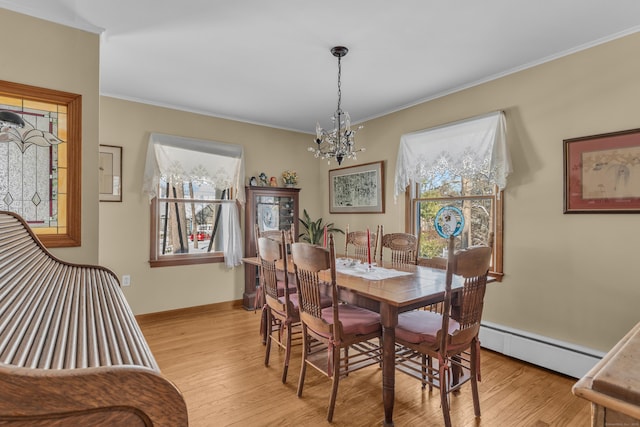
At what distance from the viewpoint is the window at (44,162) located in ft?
6.75

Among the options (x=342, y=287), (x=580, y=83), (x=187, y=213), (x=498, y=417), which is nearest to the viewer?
(x=498, y=417)

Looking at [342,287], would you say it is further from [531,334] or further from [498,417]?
[531,334]

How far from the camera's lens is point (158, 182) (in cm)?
376

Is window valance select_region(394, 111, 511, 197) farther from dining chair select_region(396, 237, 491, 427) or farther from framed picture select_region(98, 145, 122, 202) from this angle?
framed picture select_region(98, 145, 122, 202)

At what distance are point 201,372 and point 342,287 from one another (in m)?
1.40

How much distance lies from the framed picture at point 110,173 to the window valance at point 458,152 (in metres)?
3.12

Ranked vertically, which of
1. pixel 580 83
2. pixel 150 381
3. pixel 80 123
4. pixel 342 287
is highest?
pixel 580 83

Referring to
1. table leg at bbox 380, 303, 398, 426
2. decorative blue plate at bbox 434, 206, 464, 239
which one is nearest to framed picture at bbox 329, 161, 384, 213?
decorative blue plate at bbox 434, 206, 464, 239

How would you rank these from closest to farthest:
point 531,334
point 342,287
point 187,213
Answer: point 342,287
point 531,334
point 187,213

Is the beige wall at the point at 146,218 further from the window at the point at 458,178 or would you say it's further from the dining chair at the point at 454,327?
the dining chair at the point at 454,327

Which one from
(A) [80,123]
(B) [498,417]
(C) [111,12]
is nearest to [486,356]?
(B) [498,417]

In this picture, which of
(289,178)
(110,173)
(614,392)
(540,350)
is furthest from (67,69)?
(540,350)

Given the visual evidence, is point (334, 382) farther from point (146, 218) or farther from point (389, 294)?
point (146, 218)

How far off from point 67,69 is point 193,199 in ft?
6.85
